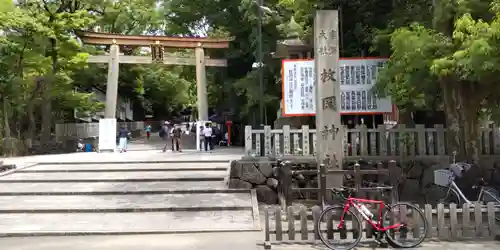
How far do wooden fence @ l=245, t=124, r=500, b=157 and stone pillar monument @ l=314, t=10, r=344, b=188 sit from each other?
1.24 metres

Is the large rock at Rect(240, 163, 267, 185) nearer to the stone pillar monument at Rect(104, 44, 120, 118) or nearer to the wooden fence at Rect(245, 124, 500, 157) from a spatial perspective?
the wooden fence at Rect(245, 124, 500, 157)

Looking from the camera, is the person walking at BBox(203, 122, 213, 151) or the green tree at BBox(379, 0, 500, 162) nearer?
the green tree at BBox(379, 0, 500, 162)

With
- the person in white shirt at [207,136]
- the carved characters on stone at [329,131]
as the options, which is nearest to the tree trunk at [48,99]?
the person in white shirt at [207,136]

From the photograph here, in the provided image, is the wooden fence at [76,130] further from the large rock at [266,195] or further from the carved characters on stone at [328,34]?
the carved characters on stone at [328,34]

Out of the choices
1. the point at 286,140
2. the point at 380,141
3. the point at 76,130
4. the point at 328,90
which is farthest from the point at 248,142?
the point at 76,130

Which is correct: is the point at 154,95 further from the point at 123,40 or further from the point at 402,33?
the point at 402,33

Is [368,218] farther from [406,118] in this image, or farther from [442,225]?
[406,118]

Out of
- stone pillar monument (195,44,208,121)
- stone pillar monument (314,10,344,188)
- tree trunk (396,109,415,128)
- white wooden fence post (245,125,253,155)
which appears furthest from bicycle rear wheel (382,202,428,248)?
stone pillar monument (195,44,208,121)

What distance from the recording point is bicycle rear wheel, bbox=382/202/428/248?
7.64m

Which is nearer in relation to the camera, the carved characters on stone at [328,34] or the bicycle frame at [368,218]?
the bicycle frame at [368,218]

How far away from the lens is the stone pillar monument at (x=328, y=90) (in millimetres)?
11156

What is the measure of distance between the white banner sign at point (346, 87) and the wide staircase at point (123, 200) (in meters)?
3.27

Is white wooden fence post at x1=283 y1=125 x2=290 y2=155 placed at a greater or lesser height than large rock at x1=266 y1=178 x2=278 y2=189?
greater

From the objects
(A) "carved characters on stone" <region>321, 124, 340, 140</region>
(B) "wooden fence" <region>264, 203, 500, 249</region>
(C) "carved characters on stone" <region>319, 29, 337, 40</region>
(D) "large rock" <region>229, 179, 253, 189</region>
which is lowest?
(B) "wooden fence" <region>264, 203, 500, 249</region>
